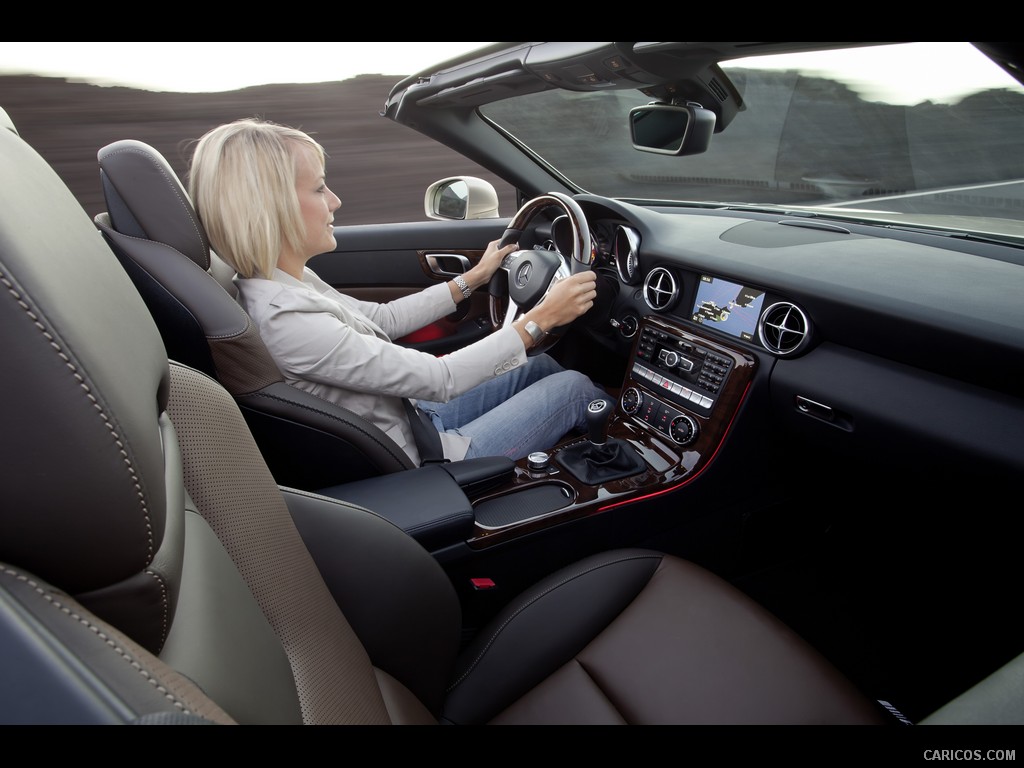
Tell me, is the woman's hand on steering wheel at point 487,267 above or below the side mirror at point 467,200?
below

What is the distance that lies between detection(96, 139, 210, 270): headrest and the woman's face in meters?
0.38

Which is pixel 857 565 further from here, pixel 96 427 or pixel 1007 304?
pixel 96 427

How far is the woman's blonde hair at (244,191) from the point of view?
1.45 meters

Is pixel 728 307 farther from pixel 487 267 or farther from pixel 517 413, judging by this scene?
pixel 487 267

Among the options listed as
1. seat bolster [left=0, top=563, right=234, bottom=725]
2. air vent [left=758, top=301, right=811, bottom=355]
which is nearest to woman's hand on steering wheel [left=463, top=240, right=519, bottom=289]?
air vent [left=758, top=301, right=811, bottom=355]

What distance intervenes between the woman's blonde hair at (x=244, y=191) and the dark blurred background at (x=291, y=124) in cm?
90

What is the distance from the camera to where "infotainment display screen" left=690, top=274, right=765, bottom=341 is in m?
1.63

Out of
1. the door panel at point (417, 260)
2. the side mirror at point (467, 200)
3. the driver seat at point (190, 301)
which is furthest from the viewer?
the side mirror at point (467, 200)

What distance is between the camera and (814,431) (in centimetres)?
153

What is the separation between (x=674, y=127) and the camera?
6.19 feet

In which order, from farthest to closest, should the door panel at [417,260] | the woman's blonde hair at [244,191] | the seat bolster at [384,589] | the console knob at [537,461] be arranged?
the door panel at [417,260] < the console knob at [537,461] < the woman's blonde hair at [244,191] < the seat bolster at [384,589]

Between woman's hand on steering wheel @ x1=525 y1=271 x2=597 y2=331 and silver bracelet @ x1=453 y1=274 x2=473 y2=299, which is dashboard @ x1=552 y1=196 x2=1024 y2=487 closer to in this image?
woman's hand on steering wheel @ x1=525 y1=271 x2=597 y2=331

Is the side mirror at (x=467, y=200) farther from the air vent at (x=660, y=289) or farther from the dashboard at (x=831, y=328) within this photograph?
the air vent at (x=660, y=289)

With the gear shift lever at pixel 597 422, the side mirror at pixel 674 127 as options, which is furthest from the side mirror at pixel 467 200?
the gear shift lever at pixel 597 422
